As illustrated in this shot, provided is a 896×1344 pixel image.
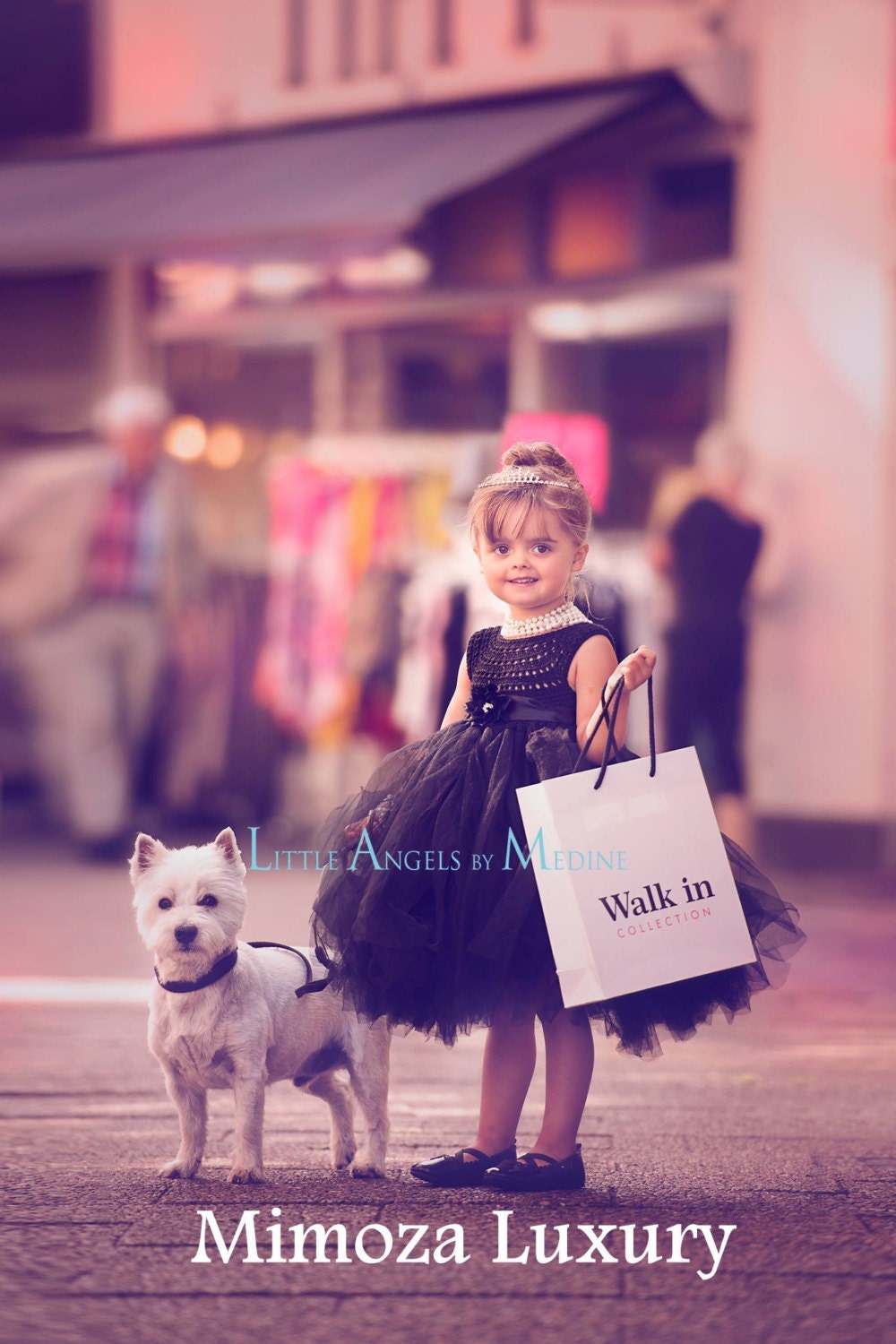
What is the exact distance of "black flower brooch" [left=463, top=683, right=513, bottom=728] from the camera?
4.13m

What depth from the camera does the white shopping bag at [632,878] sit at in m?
3.76

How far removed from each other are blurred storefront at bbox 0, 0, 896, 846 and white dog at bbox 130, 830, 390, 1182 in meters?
5.76

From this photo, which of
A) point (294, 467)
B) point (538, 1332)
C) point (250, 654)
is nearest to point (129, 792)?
point (250, 654)

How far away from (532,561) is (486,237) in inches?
319

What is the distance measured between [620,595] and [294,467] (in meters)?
2.20

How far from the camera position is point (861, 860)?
33.5ft

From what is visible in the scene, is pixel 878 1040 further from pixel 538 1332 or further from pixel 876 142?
pixel 876 142

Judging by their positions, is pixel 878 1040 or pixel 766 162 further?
pixel 766 162

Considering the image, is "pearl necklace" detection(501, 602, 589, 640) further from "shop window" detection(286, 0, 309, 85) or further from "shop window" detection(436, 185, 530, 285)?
"shop window" detection(286, 0, 309, 85)

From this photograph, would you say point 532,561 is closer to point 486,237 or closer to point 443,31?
point 486,237

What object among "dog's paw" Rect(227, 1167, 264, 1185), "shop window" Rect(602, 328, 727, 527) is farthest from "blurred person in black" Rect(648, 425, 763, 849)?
"dog's paw" Rect(227, 1167, 264, 1185)

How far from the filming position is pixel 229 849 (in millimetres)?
3949

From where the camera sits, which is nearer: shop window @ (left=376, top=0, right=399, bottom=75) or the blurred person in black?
the blurred person in black

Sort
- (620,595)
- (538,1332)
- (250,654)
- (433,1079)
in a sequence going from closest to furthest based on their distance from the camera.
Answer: (538,1332), (433,1079), (620,595), (250,654)
